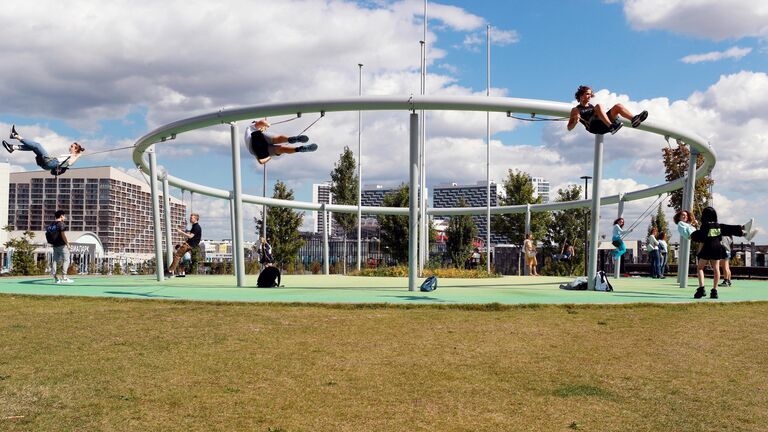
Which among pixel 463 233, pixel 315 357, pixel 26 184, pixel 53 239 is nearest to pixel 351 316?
pixel 315 357

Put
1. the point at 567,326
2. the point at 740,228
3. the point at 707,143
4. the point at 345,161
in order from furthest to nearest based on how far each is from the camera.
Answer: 1. the point at 345,161
2. the point at 707,143
3. the point at 740,228
4. the point at 567,326

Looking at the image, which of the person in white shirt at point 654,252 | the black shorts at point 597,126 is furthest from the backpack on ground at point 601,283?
the person in white shirt at point 654,252

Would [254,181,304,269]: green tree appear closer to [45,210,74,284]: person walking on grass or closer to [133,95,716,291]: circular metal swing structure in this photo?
A: [133,95,716,291]: circular metal swing structure

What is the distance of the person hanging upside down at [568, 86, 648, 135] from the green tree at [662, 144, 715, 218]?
2041cm

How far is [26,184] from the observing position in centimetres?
17062

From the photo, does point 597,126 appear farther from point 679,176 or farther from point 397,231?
point 397,231

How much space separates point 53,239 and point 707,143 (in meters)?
16.6

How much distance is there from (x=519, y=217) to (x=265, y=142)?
29453 millimetres

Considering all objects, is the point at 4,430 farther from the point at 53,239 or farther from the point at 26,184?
the point at 26,184

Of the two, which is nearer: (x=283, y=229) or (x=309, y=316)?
(x=309, y=316)

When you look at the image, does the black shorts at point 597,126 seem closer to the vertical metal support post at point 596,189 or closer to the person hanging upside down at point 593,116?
the person hanging upside down at point 593,116

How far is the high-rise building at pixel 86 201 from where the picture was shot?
168375 millimetres

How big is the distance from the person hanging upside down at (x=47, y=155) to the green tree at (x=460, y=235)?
23.9m

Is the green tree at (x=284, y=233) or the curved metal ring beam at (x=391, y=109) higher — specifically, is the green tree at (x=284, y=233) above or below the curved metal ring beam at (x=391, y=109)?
below
